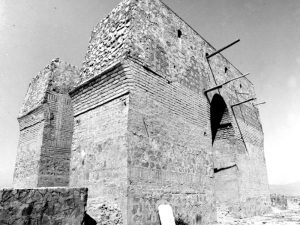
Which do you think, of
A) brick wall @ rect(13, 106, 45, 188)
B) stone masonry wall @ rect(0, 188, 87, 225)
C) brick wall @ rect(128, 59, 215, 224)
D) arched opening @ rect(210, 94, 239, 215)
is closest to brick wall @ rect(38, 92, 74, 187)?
brick wall @ rect(13, 106, 45, 188)

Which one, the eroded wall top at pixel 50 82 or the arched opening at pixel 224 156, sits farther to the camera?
the arched opening at pixel 224 156

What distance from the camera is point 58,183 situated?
23.8ft

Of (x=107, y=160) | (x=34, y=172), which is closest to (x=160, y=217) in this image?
(x=107, y=160)

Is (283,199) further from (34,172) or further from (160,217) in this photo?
(34,172)

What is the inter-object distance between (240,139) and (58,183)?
6.19 metres

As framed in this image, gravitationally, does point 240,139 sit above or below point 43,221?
above

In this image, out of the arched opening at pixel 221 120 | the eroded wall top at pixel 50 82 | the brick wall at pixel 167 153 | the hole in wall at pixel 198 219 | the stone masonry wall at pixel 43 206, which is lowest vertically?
the hole in wall at pixel 198 219

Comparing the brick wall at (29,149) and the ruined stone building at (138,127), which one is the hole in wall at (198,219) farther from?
the brick wall at (29,149)

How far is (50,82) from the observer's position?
8.00 metres

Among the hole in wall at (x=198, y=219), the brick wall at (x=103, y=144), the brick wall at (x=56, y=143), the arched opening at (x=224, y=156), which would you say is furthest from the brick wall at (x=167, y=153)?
the brick wall at (x=56, y=143)

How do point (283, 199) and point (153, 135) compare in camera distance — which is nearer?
point (153, 135)

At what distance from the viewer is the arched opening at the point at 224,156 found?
8227mm

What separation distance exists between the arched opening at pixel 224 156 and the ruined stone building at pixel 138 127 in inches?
1.3

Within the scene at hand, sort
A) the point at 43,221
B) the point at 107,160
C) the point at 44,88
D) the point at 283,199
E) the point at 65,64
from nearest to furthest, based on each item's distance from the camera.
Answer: the point at 43,221
the point at 107,160
the point at 44,88
the point at 65,64
the point at 283,199
